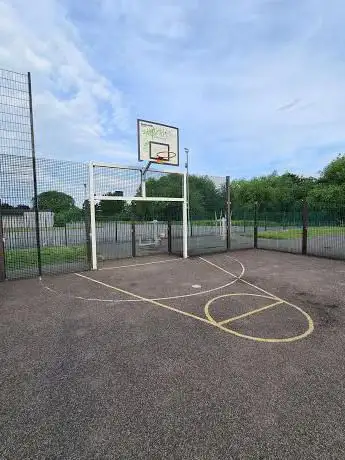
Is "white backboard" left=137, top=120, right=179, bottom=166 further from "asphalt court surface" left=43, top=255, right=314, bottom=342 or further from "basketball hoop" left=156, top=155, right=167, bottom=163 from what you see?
"asphalt court surface" left=43, top=255, right=314, bottom=342

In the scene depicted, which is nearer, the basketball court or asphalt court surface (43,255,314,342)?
the basketball court

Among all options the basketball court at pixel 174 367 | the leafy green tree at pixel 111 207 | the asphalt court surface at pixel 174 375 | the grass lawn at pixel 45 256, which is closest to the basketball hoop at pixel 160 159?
the leafy green tree at pixel 111 207

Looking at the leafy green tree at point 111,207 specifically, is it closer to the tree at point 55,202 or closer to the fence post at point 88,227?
the fence post at point 88,227

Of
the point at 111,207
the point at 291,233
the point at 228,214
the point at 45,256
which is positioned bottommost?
the point at 45,256

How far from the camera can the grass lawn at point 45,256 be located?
8688 mm

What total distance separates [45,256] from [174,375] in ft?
29.4

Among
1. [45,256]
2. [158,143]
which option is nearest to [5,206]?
[45,256]

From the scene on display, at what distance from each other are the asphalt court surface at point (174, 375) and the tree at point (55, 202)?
10.4 ft

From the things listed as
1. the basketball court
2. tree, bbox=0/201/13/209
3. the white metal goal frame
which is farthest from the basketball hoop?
tree, bbox=0/201/13/209

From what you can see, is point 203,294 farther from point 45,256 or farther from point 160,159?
point 45,256

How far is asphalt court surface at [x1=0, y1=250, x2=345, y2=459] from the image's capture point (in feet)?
7.12

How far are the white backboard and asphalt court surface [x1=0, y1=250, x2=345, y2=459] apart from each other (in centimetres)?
589

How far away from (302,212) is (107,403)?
11.0 meters

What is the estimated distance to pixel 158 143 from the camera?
10.7m
